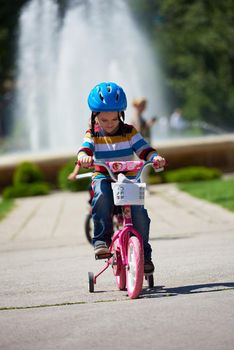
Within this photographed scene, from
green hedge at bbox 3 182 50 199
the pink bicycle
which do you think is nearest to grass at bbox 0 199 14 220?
green hedge at bbox 3 182 50 199

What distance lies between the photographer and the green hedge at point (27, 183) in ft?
63.6

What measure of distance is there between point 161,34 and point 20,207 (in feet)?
117

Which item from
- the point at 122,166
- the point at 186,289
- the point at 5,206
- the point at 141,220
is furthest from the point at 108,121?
the point at 5,206

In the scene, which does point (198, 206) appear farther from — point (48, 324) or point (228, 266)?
point (48, 324)

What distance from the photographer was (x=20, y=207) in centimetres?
1672

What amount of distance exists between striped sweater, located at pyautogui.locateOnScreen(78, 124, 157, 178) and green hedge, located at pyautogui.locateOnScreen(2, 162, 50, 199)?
12.5 meters

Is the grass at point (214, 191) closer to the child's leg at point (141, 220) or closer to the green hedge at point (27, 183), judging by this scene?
the green hedge at point (27, 183)

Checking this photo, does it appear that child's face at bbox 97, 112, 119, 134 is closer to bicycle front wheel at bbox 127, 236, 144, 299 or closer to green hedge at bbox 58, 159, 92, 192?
bicycle front wheel at bbox 127, 236, 144, 299

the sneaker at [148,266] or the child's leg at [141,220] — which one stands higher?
the child's leg at [141,220]

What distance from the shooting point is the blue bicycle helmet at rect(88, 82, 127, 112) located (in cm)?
675

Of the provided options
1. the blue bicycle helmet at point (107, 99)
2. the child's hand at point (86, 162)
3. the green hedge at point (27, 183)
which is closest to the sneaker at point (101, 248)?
the child's hand at point (86, 162)

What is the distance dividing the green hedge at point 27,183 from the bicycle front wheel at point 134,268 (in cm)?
1296

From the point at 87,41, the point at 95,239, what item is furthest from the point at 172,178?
the point at 95,239

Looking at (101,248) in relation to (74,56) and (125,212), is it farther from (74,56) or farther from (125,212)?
(74,56)
